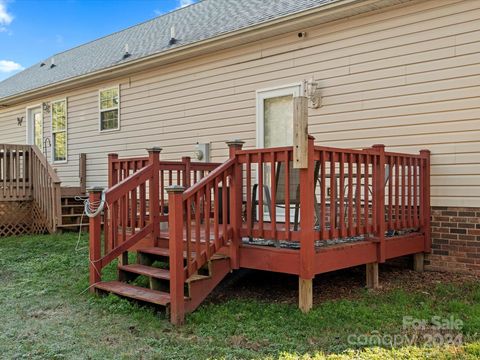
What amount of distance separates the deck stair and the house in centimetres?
108

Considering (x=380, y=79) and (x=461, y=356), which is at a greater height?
(x=380, y=79)

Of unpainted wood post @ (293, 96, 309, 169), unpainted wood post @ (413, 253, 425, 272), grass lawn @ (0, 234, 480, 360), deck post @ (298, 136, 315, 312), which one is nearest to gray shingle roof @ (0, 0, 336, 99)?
unpainted wood post @ (293, 96, 309, 169)

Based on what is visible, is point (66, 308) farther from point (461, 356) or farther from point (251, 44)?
point (251, 44)

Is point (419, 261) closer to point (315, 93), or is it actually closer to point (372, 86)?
point (372, 86)

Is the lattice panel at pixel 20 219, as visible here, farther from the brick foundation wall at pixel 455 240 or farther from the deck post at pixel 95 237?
the brick foundation wall at pixel 455 240

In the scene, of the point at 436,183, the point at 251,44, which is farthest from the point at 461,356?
the point at 251,44

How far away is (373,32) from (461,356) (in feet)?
14.0

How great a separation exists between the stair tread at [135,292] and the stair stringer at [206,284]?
0.22 metres

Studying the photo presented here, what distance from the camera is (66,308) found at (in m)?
4.47

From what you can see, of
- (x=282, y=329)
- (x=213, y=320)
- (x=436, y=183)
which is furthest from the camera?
(x=436, y=183)

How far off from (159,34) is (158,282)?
7178mm

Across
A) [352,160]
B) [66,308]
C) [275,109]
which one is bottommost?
[66,308]

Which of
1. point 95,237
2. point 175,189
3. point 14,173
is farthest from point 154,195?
point 14,173

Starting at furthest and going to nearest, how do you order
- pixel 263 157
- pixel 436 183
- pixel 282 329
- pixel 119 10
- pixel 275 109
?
pixel 119 10 < pixel 275 109 < pixel 436 183 < pixel 263 157 < pixel 282 329
